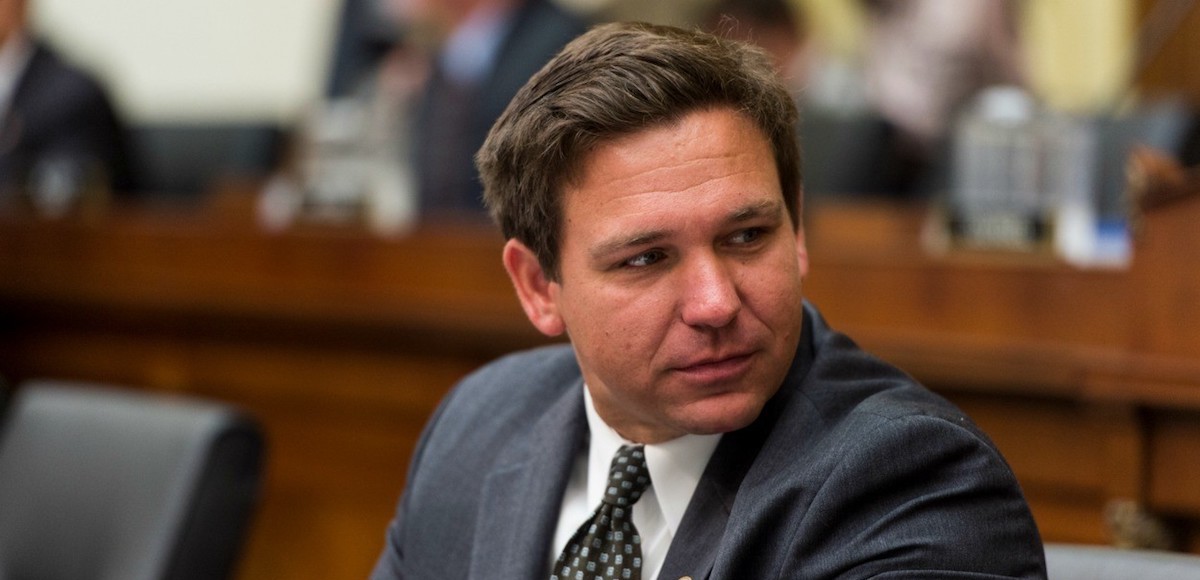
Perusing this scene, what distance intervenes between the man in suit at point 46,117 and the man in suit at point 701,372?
4.12 meters

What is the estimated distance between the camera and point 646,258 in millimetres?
1459

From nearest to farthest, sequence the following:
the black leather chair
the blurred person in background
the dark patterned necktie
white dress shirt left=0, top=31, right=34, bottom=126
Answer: the dark patterned necktie
the black leather chair
the blurred person in background
white dress shirt left=0, top=31, right=34, bottom=126

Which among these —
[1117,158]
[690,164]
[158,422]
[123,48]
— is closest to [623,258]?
[690,164]

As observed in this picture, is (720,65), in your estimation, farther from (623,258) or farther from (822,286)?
(822,286)

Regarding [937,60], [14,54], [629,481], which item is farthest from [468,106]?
[629,481]

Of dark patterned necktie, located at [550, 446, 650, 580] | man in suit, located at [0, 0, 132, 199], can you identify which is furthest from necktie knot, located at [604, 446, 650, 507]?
man in suit, located at [0, 0, 132, 199]

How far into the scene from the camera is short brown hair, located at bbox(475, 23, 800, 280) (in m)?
1.46

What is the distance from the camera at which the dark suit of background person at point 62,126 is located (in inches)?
216

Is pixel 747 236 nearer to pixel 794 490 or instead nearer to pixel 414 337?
pixel 794 490

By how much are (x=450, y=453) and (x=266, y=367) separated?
2305 millimetres

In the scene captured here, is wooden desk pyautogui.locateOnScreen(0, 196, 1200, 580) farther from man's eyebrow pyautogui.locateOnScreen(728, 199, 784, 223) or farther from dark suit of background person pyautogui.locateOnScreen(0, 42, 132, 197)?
man's eyebrow pyautogui.locateOnScreen(728, 199, 784, 223)

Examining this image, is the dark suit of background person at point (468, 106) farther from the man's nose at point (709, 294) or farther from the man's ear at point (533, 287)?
the man's nose at point (709, 294)

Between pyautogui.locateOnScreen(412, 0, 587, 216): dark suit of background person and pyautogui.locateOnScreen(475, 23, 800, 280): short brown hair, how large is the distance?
2.69m

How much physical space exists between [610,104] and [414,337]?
7.47 ft
